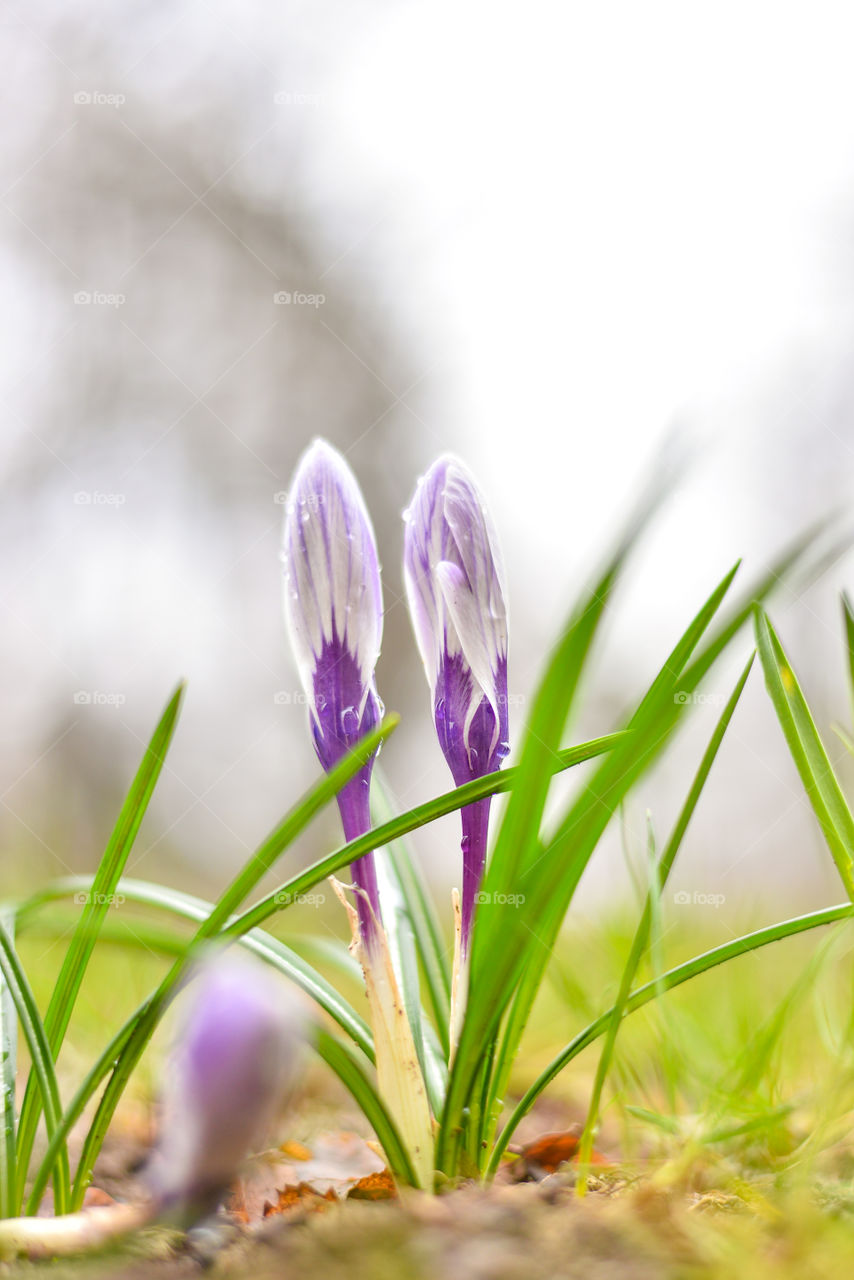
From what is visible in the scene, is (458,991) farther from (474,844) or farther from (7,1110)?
(7,1110)

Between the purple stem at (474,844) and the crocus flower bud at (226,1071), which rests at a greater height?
the purple stem at (474,844)

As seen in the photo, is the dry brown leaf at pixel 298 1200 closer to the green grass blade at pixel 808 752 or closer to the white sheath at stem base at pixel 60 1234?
the white sheath at stem base at pixel 60 1234

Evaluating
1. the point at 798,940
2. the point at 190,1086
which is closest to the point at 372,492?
the point at 798,940

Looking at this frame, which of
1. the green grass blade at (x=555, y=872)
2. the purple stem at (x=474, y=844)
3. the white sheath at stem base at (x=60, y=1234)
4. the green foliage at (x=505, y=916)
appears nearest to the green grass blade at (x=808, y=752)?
the green foliage at (x=505, y=916)

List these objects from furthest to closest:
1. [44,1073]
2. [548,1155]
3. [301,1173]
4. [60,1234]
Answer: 1. [301,1173]
2. [548,1155]
3. [44,1073]
4. [60,1234]

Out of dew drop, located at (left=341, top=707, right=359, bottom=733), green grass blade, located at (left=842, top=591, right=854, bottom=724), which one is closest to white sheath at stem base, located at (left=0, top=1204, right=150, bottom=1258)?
dew drop, located at (left=341, top=707, right=359, bottom=733)

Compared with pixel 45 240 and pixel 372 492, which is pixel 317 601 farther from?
pixel 45 240

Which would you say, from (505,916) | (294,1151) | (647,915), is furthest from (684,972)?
(294,1151)

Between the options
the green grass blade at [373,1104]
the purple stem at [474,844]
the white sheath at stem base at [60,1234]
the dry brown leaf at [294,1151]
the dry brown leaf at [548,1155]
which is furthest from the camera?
the dry brown leaf at [294,1151]
